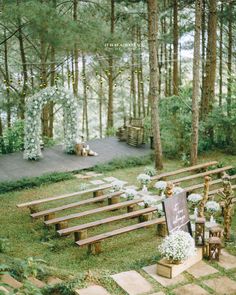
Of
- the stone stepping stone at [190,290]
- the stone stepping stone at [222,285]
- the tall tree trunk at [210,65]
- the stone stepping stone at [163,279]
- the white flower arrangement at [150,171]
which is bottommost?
the stone stepping stone at [222,285]

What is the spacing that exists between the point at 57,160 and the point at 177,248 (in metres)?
8.72

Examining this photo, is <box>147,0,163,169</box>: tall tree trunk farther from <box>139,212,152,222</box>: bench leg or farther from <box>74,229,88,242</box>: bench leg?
<box>74,229,88,242</box>: bench leg

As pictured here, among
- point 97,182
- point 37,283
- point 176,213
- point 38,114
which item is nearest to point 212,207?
point 176,213

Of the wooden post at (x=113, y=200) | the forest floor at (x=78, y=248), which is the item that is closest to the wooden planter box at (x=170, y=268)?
the forest floor at (x=78, y=248)

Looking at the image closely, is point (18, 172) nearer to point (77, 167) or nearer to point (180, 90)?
point (77, 167)

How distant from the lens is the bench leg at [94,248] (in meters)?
7.77

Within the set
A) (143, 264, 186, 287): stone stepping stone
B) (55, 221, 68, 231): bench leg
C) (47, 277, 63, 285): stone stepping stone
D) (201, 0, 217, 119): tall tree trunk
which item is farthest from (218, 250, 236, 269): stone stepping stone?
(201, 0, 217, 119): tall tree trunk

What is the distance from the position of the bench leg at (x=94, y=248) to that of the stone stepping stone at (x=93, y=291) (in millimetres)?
1737

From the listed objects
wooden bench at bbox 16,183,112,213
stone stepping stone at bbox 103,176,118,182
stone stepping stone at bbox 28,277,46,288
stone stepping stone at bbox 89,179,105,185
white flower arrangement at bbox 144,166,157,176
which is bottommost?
stone stepping stone at bbox 28,277,46,288

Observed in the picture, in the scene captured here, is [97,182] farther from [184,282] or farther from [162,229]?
[184,282]

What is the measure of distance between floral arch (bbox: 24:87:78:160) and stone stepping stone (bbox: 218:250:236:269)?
28.1 feet

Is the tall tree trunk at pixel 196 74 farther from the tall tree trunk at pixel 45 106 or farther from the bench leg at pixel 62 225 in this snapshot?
the tall tree trunk at pixel 45 106

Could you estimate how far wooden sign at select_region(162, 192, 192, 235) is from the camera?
6.96 m

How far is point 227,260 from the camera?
7.21 m
